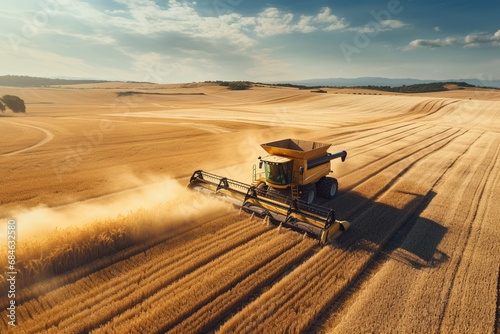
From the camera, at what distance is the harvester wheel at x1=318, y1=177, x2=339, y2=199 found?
9672 mm

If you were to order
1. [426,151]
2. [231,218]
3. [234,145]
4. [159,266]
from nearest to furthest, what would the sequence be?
[159,266] < [231,218] < [426,151] < [234,145]

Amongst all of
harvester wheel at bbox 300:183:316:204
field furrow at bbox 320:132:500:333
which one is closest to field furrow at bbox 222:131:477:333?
field furrow at bbox 320:132:500:333

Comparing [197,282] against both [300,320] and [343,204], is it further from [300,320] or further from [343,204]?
[343,204]

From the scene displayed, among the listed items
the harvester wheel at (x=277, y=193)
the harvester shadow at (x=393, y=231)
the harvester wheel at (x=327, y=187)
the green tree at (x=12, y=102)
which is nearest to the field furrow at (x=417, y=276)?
the harvester shadow at (x=393, y=231)

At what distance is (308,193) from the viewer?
29.9 ft

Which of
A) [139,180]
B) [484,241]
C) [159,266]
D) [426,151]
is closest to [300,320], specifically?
[159,266]

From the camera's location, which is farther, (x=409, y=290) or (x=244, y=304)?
(x=409, y=290)

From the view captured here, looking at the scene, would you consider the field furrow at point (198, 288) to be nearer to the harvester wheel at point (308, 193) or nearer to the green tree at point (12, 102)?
the harvester wheel at point (308, 193)

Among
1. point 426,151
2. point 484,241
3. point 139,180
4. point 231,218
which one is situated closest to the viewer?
point 484,241

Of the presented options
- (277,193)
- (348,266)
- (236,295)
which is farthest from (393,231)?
(236,295)

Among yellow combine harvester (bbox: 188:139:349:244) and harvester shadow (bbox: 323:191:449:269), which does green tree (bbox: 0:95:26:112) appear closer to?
yellow combine harvester (bbox: 188:139:349:244)

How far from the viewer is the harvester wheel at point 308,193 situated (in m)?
8.97

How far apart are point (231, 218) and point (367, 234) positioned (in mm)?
4044

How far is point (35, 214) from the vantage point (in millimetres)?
8539
